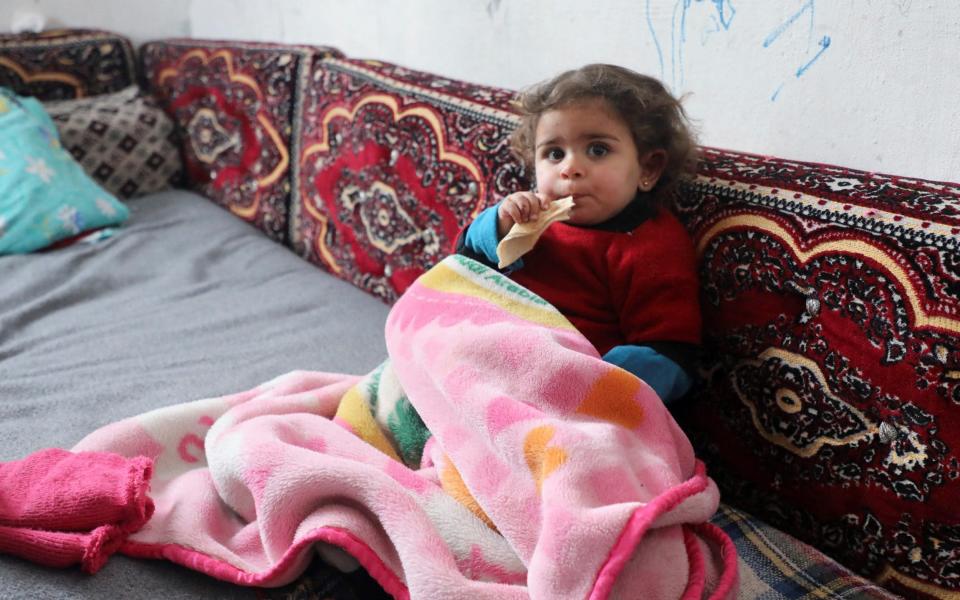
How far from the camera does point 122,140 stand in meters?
2.16

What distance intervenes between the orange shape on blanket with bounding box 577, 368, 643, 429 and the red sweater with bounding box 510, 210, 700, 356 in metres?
0.13

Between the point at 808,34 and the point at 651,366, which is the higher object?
the point at 808,34

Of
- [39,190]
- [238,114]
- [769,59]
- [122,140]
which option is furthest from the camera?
[122,140]

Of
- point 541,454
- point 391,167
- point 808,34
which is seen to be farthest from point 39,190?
point 808,34

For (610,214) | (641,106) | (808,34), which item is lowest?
(610,214)

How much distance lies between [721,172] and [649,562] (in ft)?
1.76

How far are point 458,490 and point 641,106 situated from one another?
0.56 m

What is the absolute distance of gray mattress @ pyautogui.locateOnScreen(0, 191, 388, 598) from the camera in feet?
3.71

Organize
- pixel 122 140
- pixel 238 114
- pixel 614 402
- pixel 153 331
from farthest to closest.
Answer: pixel 122 140
pixel 238 114
pixel 153 331
pixel 614 402

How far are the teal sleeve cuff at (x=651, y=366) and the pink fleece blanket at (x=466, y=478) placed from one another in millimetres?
51

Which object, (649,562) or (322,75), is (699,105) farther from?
(322,75)

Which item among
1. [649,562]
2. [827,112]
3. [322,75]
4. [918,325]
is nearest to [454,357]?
[649,562]

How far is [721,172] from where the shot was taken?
1.08 metres

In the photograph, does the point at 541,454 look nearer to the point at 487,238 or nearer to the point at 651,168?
the point at 487,238
